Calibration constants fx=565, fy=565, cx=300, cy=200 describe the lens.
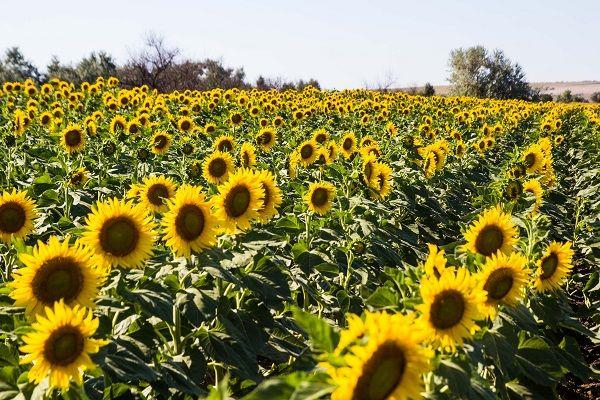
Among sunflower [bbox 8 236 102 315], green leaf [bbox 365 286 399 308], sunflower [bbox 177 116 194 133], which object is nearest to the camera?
green leaf [bbox 365 286 399 308]

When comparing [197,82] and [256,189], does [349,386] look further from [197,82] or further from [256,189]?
[197,82]

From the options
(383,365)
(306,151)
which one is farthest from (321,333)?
(306,151)

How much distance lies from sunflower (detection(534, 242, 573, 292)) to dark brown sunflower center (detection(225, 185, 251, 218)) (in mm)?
1978

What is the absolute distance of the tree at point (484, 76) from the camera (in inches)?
2384

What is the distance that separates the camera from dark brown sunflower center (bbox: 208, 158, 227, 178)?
5906 mm

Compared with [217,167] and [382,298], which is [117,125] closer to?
[217,167]

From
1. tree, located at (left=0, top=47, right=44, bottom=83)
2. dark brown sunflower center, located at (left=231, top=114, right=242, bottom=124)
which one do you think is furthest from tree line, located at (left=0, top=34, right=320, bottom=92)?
dark brown sunflower center, located at (left=231, top=114, right=242, bottom=124)

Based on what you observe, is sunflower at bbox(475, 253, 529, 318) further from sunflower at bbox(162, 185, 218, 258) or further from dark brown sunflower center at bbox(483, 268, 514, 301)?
sunflower at bbox(162, 185, 218, 258)

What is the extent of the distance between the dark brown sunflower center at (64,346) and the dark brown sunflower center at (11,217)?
2000 millimetres

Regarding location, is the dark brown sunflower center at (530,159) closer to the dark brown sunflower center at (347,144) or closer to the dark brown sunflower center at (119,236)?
the dark brown sunflower center at (347,144)

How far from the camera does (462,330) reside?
230cm

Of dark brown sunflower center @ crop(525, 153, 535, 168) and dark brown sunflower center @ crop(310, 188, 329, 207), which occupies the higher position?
dark brown sunflower center @ crop(310, 188, 329, 207)

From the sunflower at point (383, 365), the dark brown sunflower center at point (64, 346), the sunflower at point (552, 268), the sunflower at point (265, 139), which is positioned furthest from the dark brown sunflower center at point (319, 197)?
the sunflower at point (265, 139)

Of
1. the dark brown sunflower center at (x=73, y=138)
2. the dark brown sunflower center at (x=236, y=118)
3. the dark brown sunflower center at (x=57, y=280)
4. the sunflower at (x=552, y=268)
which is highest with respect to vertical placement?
the dark brown sunflower center at (x=73, y=138)
